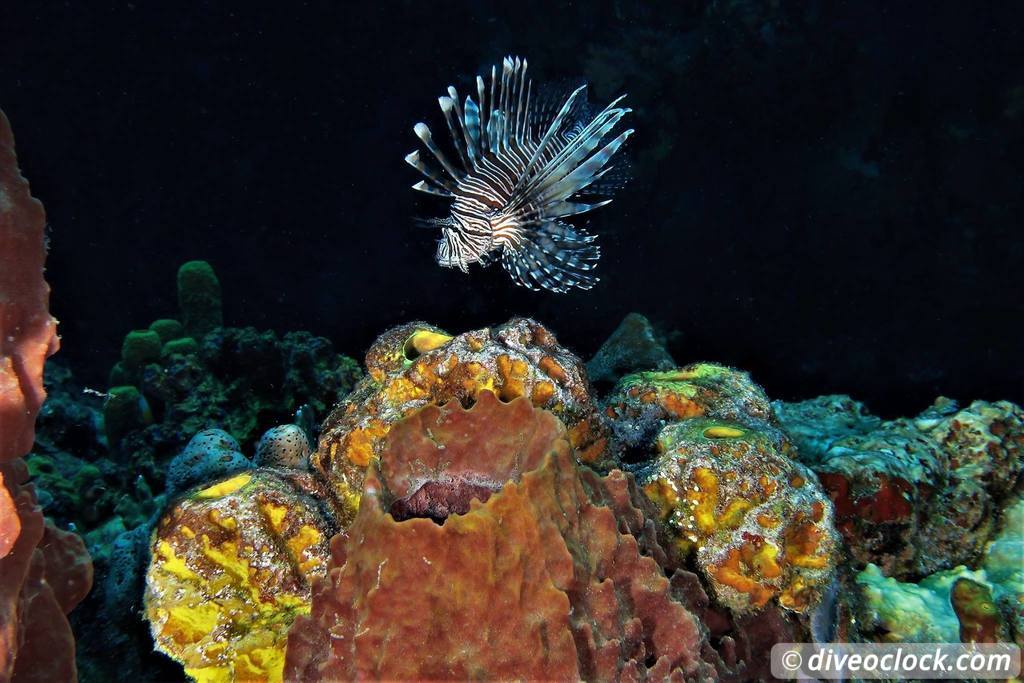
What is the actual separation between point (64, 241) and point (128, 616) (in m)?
17.2

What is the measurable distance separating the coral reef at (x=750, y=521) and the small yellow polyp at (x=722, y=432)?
116 millimetres

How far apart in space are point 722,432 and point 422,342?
1673 mm

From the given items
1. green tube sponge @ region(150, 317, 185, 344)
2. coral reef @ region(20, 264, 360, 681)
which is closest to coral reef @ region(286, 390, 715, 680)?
coral reef @ region(20, 264, 360, 681)

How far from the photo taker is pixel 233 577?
2488 mm

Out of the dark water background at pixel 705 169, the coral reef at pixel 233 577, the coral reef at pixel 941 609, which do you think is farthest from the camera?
the dark water background at pixel 705 169

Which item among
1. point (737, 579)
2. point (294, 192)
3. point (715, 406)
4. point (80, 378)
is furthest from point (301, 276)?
point (737, 579)

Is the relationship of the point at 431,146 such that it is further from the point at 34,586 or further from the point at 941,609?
the point at 941,609

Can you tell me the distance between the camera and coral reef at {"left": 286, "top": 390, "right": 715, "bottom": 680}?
1.76 m

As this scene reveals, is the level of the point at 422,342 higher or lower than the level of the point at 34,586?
higher

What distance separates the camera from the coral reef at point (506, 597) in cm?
176

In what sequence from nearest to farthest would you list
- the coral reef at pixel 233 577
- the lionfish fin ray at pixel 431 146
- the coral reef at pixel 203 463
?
the coral reef at pixel 233 577 → the coral reef at pixel 203 463 → the lionfish fin ray at pixel 431 146

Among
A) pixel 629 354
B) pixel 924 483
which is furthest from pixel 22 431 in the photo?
pixel 629 354

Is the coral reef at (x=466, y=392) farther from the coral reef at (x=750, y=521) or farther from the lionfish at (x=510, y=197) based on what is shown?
the lionfish at (x=510, y=197)

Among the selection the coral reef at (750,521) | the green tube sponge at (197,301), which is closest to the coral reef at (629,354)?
the coral reef at (750,521)
